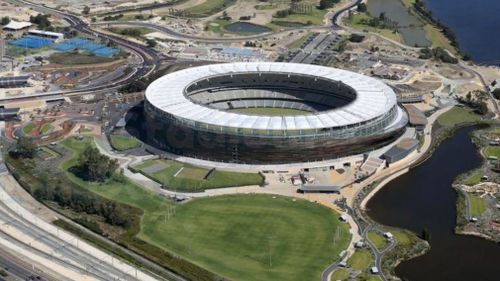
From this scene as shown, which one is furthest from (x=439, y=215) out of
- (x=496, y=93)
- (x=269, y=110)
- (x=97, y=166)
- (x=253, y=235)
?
(x=496, y=93)

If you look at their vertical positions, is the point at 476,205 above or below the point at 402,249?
above

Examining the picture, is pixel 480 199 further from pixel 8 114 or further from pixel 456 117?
pixel 8 114

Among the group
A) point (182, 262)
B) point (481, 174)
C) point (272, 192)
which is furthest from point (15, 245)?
point (481, 174)

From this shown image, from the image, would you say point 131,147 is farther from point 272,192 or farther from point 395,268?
point 395,268

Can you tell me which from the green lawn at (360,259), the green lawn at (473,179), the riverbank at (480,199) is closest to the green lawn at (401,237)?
the green lawn at (360,259)

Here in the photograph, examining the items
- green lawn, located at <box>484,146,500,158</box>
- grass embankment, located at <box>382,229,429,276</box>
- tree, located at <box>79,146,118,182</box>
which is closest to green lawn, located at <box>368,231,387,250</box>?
grass embankment, located at <box>382,229,429,276</box>

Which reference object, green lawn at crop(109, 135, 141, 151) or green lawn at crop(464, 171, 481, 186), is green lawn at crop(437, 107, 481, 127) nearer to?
green lawn at crop(464, 171, 481, 186)

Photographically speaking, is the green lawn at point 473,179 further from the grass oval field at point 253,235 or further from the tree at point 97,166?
the tree at point 97,166
